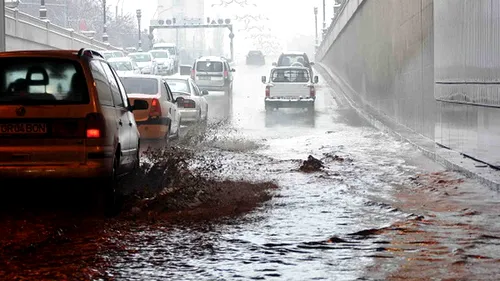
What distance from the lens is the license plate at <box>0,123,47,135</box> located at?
9.48m

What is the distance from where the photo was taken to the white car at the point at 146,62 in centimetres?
5894

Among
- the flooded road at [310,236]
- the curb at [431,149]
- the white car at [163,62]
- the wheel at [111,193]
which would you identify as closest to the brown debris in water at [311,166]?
the flooded road at [310,236]

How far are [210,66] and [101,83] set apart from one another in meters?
39.1

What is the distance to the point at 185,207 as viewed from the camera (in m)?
10.9

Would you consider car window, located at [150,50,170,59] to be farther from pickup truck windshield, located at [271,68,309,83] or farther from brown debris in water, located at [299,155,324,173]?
brown debris in water, located at [299,155,324,173]

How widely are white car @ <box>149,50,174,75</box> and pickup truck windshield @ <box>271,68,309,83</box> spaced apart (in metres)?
26.5

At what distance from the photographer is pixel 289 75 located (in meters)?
37.3

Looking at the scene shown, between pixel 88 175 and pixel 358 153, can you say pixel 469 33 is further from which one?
pixel 88 175

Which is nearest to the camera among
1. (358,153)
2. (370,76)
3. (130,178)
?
(130,178)

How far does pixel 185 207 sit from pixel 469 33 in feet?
22.5

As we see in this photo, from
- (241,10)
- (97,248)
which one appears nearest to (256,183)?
(97,248)

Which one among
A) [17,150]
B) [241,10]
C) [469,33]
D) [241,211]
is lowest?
[241,211]

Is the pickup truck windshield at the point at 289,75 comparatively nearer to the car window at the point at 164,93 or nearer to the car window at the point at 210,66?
the car window at the point at 210,66

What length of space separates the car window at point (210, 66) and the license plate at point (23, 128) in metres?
39.5
